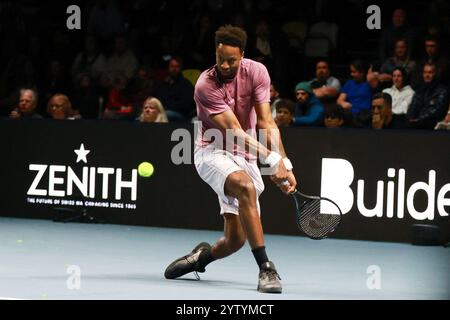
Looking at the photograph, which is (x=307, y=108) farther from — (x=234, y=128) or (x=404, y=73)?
(x=234, y=128)

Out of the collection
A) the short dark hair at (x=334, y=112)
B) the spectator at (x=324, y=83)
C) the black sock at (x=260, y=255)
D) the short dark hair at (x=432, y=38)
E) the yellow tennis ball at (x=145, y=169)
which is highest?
the short dark hair at (x=432, y=38)

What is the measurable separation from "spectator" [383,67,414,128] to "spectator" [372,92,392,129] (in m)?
0.55

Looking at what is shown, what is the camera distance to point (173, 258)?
35.4 feet

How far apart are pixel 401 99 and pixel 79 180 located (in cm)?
375

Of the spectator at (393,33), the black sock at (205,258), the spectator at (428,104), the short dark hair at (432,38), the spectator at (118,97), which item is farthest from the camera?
the spectator at (118,97)

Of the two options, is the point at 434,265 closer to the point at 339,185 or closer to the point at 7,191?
the point at 339,185

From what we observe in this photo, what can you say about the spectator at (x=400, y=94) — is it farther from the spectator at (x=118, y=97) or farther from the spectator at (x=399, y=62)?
the spectator at (x=118, y=97)

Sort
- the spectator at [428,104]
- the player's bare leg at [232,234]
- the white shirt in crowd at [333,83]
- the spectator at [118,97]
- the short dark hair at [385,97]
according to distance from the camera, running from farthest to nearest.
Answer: the spectator at [118,97], the white shirt in crowd at [333,83], the spectator at [428,104], the short dark hair at [385,97], the player's bare leg at [232,234]

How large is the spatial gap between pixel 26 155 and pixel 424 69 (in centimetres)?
458

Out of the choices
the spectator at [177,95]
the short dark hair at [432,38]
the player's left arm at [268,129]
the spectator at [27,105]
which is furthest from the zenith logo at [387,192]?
the spectator at [27,105]

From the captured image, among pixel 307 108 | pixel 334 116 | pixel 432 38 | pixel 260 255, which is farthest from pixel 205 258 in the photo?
pixel 432 38

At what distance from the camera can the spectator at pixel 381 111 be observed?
42.1ft

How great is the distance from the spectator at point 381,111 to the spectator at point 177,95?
8.74 ft

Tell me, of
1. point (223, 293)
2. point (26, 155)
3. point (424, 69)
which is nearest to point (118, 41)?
point (26, 155)
